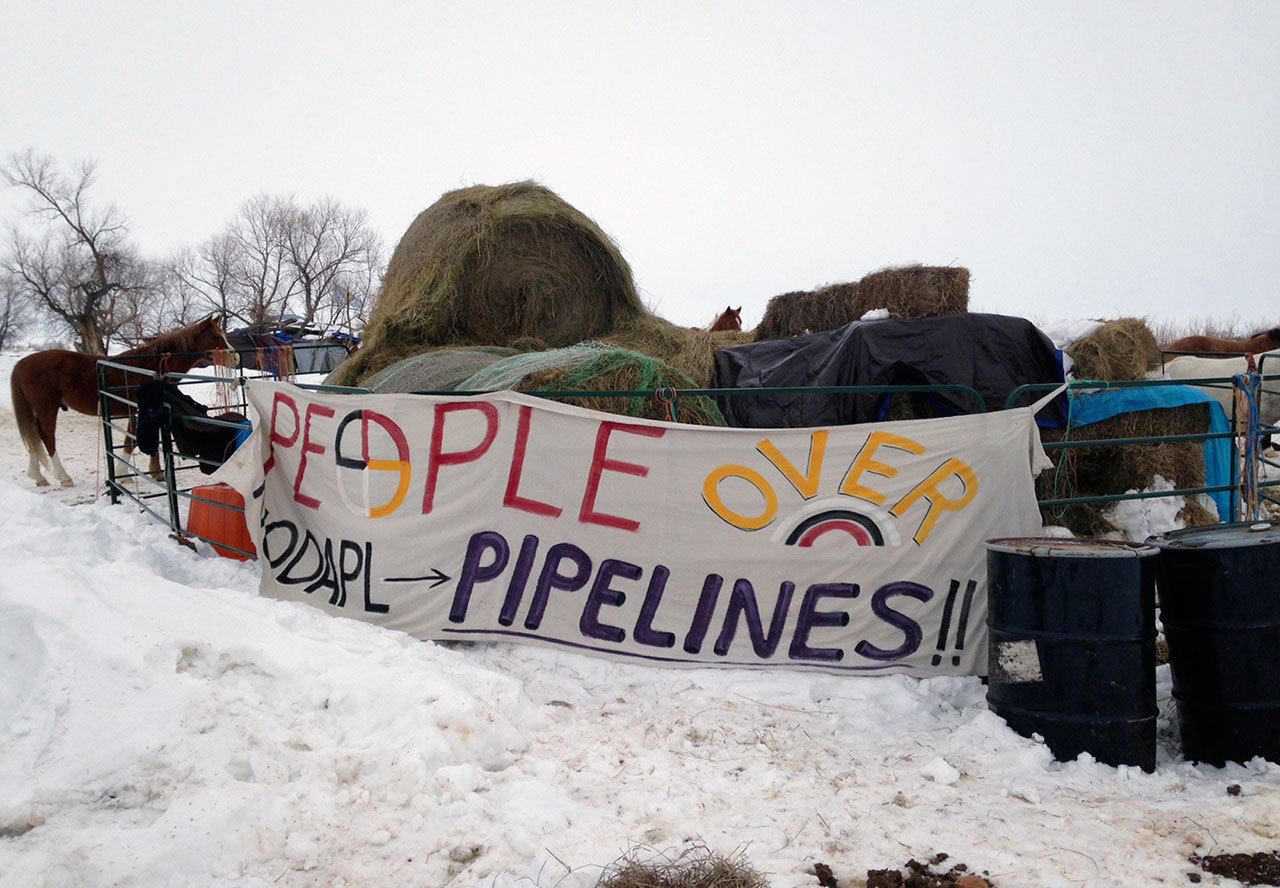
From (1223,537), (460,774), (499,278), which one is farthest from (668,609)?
(499,278)

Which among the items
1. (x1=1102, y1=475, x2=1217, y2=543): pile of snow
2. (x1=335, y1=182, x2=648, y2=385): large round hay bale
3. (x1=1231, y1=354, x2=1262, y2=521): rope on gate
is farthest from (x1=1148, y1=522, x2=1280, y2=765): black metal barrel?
(x1=335, y1=182, x2=648, y2=385): large round hay bale

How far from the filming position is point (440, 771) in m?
Result: 3.26

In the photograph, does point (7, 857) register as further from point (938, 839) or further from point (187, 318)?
point (187, 318)

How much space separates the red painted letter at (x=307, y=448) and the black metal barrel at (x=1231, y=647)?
479 cm

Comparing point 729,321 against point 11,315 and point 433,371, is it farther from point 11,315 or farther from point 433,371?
point 11,315

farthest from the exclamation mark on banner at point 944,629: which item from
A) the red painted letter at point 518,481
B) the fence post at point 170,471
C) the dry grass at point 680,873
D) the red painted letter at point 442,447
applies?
the fence post at point 170,471

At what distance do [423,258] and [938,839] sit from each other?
23.4 feet

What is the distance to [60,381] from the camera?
462 inches

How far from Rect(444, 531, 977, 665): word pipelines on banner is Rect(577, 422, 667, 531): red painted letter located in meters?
0.20

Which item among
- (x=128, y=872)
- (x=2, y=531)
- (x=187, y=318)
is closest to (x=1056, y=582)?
(x=128, y=872)

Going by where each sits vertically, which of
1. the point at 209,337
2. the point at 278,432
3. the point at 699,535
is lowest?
the point at 699,535

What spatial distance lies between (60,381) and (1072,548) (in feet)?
41.0

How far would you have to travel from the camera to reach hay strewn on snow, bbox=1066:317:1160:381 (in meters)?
7.92

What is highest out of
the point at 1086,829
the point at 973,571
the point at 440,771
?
the point at 973,571
